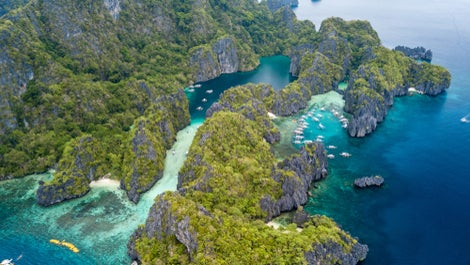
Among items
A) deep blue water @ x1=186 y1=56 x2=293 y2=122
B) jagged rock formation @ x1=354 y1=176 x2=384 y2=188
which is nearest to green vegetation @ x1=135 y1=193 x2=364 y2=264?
jagged rock formation @ x1=354 y1=176 x2=384 y2=188

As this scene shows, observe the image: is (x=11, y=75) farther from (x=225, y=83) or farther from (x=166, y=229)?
(x=225, y=83)

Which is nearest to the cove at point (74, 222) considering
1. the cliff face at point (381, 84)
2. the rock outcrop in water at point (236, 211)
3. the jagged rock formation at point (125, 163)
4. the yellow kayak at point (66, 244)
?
the yellow kayak at point (66, 244)

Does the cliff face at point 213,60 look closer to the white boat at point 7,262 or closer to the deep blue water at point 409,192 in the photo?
the deep blue water at point 409,192

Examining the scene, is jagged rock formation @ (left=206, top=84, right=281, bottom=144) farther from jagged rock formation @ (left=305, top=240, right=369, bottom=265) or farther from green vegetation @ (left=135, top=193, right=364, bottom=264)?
jagged rock formation @ (left=305, top=240, right=369, bottom=265)

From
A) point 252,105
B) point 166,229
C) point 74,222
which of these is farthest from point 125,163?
point 252,105

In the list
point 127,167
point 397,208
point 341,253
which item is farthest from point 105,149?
point 397,208

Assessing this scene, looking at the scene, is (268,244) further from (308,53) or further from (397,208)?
(308,53)
